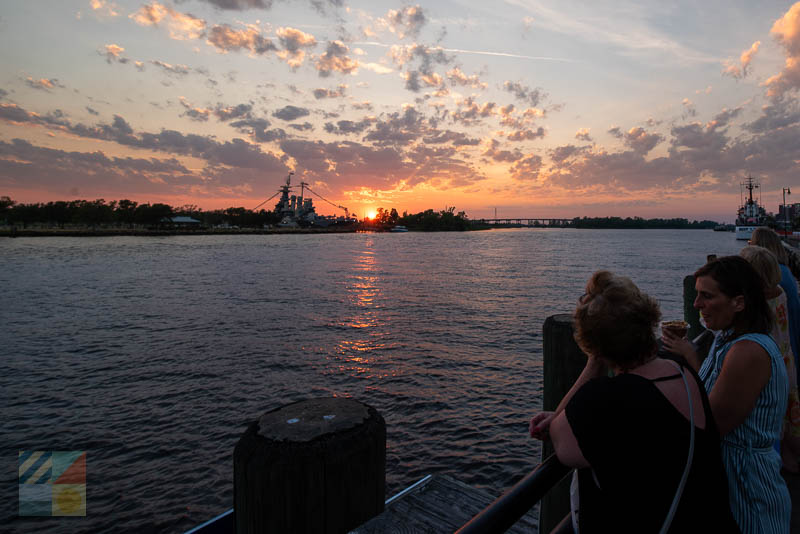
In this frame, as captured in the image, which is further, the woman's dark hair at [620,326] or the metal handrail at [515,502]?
the woman's dark hair at [620,326]

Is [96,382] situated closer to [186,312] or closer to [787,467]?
[186,312]

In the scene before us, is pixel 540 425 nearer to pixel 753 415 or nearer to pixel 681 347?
pixel 753 415

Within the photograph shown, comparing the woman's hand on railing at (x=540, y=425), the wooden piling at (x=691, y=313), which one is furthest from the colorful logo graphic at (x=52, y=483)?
the wooden piling at (x=691, y=313)

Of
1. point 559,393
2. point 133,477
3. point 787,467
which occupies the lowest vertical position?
point 133,477

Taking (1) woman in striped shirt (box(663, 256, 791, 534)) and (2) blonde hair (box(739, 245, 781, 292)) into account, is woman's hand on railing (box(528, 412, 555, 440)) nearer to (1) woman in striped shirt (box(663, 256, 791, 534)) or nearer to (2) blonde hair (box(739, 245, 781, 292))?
(1) woman in striped shirt (box(663, 256, 791, 534))

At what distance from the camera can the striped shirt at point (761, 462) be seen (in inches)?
79.9

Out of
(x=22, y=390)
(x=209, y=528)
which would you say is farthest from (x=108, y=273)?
(x=209, y=528)

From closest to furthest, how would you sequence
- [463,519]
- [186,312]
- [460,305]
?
[463,519]
[186,312]
[460,305]

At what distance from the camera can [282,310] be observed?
73.3 feet

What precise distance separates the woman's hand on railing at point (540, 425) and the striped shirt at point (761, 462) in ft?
3.27

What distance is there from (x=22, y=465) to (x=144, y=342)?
858 cm

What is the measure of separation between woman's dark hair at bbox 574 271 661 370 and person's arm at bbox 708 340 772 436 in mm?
601

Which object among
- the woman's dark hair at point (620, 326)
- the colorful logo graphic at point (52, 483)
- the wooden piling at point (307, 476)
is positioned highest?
the woman's dark hair at point (620, 326)

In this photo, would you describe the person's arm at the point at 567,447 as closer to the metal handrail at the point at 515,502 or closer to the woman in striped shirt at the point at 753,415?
the metal handrail at the point at 515,502
